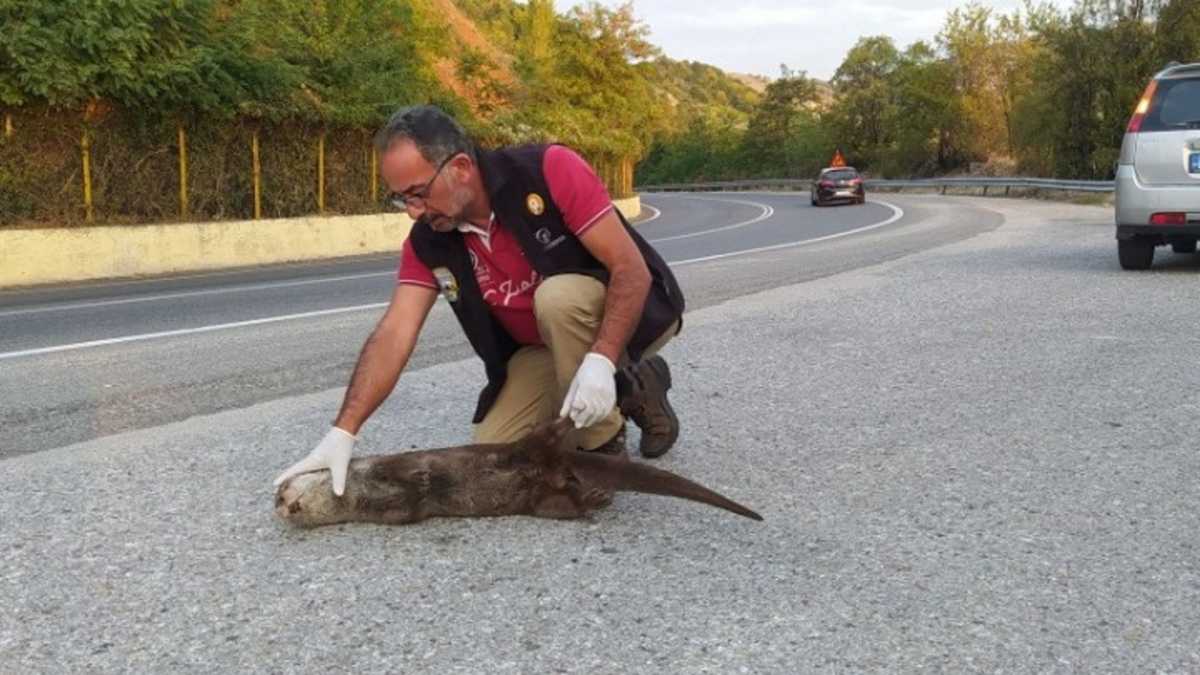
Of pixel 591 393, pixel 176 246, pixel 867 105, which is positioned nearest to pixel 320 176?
pixel 176 246

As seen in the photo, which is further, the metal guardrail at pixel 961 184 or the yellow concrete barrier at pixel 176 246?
the metal guardrail at pixel 961 184

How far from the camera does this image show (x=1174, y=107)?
8688mm

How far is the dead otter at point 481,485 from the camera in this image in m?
3.15

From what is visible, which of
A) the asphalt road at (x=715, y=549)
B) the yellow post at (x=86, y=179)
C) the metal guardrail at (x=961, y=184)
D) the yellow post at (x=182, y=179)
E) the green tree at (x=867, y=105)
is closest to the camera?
the asphalt road at (x=715, y=549)

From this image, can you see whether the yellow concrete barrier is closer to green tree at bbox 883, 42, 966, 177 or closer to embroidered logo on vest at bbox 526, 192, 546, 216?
embroidered logo on vest at bbox 526, 192, 546, 216

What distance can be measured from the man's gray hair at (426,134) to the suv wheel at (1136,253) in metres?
7.91

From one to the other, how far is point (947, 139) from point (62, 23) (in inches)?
2228

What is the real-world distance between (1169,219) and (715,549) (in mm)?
7194

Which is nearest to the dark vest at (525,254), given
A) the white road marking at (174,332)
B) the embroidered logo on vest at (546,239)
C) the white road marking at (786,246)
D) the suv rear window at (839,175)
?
the embroidered logo on vest at (546,239)

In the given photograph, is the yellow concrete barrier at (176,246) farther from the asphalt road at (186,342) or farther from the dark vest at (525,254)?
the dark vest at (525,254)

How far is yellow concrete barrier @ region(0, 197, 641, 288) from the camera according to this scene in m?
13.5

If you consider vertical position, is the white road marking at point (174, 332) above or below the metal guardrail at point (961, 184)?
below

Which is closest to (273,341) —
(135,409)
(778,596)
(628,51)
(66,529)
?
(135,409)

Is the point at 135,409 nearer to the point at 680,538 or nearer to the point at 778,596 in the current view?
the point at 680,538
